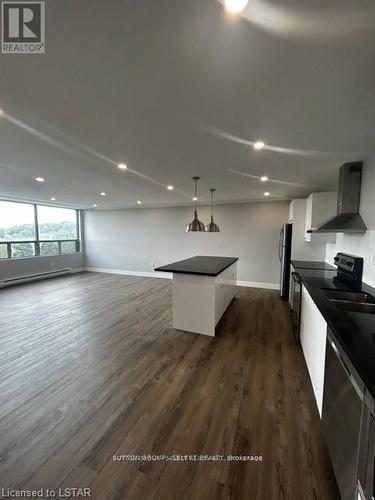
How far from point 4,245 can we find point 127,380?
5888mm

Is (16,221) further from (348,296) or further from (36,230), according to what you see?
(348,296)

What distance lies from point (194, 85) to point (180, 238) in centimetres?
542

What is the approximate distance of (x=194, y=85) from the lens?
1.33 meters

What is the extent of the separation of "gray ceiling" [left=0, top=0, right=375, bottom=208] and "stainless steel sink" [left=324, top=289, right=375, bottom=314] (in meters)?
1.50

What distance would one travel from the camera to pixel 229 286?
4.25 m

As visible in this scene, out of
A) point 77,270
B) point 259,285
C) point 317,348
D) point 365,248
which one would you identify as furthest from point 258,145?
point 77,270

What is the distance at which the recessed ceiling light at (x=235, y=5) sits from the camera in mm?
818

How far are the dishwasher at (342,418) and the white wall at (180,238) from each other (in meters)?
4.50

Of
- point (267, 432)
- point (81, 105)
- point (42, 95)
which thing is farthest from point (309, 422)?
point (42, 95)

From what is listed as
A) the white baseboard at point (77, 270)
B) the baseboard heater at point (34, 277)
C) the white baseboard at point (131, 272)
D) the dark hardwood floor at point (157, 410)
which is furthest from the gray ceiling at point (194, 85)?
the white baseboard at point (77, 270)

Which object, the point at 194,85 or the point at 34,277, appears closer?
the point at 194,85

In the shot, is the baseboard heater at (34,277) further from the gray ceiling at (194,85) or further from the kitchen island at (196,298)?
the kitchen island at (196,298)

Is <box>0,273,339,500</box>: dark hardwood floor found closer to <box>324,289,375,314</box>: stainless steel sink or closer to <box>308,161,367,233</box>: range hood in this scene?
<box>324,289,375,314</box>: stainless steel sink

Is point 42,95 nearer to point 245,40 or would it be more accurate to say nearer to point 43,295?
point 245,40
